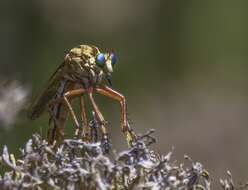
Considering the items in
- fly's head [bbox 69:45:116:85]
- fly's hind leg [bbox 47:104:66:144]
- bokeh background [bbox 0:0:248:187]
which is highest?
fly's head [bbox 69:45:116:85]

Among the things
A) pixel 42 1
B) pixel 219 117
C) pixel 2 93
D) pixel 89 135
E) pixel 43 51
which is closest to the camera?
pixel 89 135

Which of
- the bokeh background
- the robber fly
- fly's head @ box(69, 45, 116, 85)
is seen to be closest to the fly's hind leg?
the robber fly

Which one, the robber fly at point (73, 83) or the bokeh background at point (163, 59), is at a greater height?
the robber fly at point (73, 83)

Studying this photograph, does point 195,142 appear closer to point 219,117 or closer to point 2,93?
point 219,117

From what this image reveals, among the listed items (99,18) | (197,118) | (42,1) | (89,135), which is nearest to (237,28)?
(99,18)

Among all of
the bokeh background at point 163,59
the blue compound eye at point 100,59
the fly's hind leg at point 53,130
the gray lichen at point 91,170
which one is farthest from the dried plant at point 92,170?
the bokeh background at point 163,59

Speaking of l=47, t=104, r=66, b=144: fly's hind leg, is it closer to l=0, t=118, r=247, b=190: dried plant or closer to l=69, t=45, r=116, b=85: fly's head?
l=69, t=45, r=116, b=85: fly's head

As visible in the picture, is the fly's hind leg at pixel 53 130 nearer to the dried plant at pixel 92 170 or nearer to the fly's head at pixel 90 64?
the fly's head at pixel 90 64
